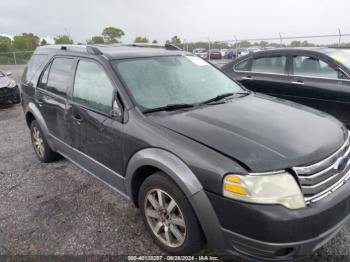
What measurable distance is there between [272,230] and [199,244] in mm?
659

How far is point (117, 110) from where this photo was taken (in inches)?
113

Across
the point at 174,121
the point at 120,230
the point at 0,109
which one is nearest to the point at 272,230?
the point at 174,121

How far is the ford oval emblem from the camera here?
7.69ft

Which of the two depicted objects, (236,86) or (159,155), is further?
(236,86)

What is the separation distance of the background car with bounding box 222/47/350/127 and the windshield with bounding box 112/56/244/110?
7.41 ft

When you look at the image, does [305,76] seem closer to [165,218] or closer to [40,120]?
[165,218]

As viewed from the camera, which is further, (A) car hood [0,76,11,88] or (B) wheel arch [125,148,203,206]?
(A) car hood [0,76,11,88]

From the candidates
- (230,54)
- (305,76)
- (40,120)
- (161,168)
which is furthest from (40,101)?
(230,54)

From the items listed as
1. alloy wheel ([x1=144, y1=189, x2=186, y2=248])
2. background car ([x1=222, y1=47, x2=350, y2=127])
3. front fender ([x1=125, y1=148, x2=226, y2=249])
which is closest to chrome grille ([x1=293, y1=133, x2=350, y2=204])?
front fender ([x1=125, y1=148, x2=226, y2=249])

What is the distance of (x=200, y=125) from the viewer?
251 cm

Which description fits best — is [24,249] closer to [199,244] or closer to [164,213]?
[164,213]

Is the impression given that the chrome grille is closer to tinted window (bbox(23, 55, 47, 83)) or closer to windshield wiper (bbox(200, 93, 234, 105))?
windshield wiper (bbox(200, 93, 234, 105))

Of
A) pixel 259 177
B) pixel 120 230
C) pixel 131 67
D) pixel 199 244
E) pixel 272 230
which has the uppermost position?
pixel 131 67

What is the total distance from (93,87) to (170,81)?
0.81 m
